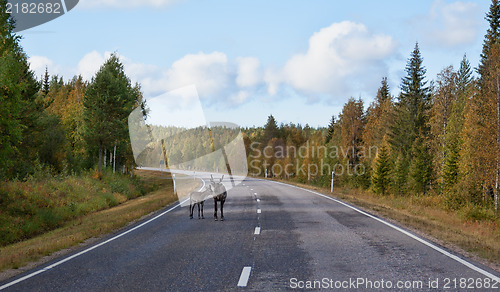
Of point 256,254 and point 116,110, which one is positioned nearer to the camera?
point 256,254

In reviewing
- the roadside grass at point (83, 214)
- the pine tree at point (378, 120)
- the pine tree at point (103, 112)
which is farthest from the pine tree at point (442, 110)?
the pine tree at point (103, 112)

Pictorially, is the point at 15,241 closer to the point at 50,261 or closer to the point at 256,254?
the point at 50,261

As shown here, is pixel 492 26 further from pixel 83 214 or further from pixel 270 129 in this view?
pixel 270 129

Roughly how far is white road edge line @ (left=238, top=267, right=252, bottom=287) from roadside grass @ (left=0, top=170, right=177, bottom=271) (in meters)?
4.91

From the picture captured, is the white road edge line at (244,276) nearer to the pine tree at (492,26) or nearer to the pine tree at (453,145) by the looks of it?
A: the pine tree at (453,145)

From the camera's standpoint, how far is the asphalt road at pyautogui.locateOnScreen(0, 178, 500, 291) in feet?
21.4

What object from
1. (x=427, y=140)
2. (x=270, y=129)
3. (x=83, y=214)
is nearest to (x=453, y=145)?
(x=427, y=140)

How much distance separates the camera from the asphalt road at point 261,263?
6512 millimetres

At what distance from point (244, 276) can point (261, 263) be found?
1.13 metres

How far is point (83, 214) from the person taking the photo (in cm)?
2572

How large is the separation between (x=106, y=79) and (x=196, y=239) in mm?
34852

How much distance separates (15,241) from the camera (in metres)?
18.0

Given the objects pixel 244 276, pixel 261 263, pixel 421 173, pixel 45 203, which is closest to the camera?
pixel 244 276

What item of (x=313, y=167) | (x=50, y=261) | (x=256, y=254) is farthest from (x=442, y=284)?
(x=313, y=167)
